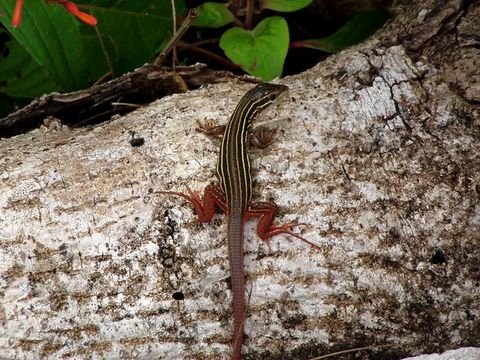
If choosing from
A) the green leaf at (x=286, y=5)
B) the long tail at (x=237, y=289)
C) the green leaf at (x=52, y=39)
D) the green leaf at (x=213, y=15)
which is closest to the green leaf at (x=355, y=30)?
the green leaf at (x=286, y=5)

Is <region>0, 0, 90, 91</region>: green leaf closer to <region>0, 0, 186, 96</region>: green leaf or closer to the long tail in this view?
<region>0, 0, 186, 96</region>: green leaf

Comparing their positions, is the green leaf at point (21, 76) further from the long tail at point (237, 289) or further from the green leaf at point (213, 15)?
the long tail at point (237, 289)

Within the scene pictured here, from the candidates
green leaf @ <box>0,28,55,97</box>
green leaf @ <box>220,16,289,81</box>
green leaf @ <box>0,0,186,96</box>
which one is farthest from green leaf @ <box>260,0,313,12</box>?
green leaf @ <box>0,28,55,97</box>

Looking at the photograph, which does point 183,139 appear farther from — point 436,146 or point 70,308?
point 436,146

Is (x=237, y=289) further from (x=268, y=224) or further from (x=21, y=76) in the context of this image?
(x=21, y=76)

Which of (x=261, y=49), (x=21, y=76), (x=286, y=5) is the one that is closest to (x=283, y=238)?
(x=261, y=49)
